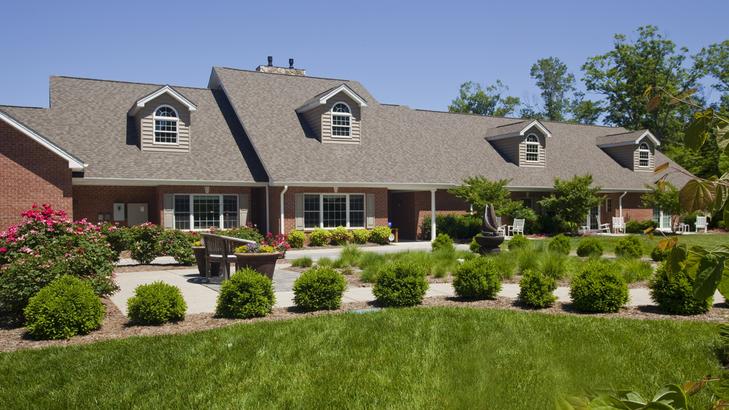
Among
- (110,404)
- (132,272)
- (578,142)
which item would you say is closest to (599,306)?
(110,404)

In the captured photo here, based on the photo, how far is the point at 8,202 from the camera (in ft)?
63.2

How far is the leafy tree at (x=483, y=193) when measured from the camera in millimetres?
27344

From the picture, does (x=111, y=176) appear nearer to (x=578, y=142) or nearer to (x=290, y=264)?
(x=290, y=264)

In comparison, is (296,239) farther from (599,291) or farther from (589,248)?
(599,291)

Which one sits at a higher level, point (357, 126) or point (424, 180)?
point (357, 126)

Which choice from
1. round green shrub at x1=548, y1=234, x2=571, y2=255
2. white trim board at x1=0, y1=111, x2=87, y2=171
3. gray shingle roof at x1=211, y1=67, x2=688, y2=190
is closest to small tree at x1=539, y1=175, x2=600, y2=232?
gray shingle roof at x1=211, y1=67, x2=688, y2=190

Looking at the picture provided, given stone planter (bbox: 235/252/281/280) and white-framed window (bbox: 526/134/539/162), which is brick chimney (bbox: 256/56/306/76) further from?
stone planter (bbox: 235/252/281/280)

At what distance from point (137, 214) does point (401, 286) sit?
1688 centimetres

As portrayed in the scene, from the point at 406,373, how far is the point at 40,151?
17.9 meters

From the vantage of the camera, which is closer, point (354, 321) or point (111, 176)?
point (354, 321)

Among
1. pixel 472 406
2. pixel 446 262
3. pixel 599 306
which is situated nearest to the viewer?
pixel 472 406

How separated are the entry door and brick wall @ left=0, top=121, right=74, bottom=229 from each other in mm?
3985

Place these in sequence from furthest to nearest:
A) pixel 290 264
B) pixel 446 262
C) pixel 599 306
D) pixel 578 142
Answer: pixel 578 142 < pixel 290 264 < pixel 446 262 < pixel 599 306

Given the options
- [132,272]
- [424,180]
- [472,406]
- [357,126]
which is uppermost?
[357,126]
